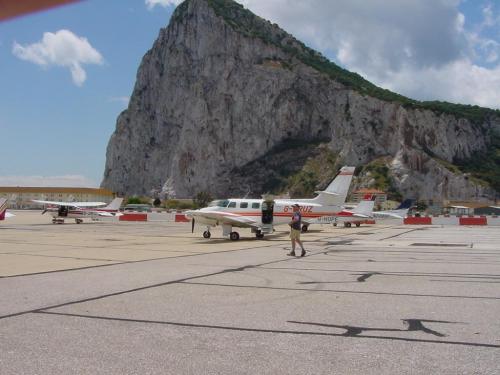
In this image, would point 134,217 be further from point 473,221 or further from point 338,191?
point 473,221

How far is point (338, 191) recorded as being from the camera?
108ft

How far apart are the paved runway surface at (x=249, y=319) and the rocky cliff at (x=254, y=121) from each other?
132 metres

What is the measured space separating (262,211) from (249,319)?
2106 centimetres

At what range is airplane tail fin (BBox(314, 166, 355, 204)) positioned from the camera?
107 feet

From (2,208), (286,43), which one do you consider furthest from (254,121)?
(2,208)

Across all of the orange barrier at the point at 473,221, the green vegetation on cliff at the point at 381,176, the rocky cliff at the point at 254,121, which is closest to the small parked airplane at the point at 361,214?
the orange barrier at the point at 473,221

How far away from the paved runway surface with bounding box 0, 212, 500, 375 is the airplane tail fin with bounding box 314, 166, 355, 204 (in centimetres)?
1758

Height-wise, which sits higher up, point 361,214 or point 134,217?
point 361,214

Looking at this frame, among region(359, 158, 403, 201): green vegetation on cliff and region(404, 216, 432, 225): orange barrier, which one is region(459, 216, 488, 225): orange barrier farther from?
region(359, 158, 403, 201): green vegetation on cliff

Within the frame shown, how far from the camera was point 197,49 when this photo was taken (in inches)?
6821

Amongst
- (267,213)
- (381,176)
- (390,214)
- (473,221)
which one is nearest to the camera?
(267,213)

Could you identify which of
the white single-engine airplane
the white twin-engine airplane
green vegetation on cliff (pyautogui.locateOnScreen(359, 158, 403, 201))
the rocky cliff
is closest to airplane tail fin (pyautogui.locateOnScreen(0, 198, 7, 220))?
the white single-engine airplane

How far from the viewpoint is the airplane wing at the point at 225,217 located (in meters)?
27.5

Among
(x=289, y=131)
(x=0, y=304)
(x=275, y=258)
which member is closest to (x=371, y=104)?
(x=289, y=131)
